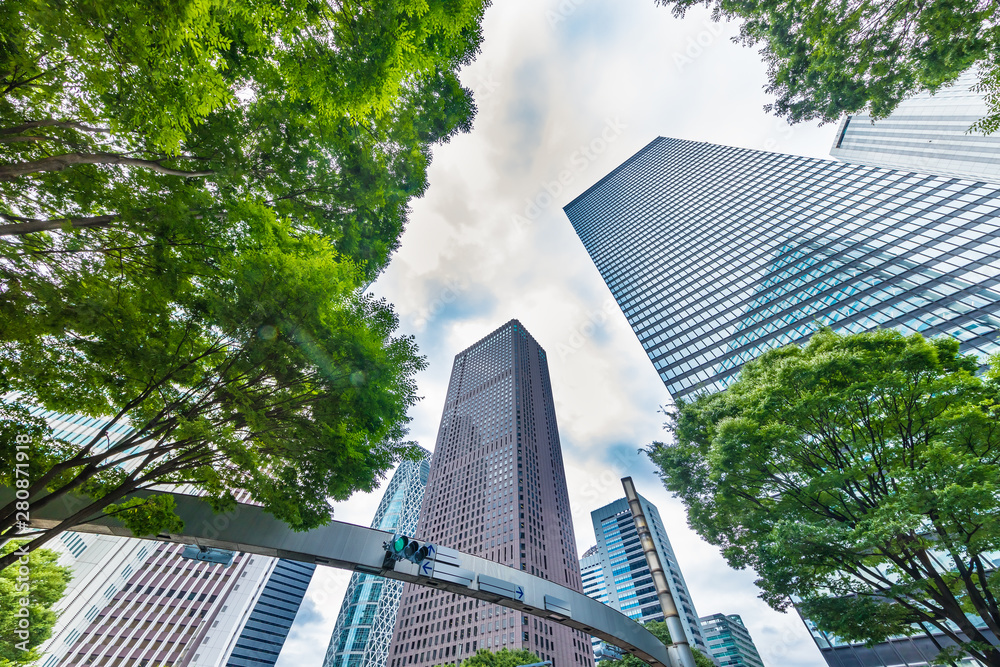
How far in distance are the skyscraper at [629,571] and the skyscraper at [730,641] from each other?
2927mm

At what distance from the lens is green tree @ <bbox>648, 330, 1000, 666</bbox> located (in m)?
6.93

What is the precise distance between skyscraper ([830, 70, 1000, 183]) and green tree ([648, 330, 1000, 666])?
5431cm

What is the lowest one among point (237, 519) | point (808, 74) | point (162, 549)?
point (237, 519)

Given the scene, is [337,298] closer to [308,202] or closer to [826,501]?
[308,202]

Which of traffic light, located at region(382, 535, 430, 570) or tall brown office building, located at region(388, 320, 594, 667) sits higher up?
tall brown office building, located at region(388, 320, 594, 667)

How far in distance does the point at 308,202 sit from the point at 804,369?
481 inches

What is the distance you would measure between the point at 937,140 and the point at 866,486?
71994 mm

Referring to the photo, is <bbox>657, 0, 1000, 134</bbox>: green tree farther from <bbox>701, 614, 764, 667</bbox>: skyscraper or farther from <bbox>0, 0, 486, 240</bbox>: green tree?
<bbox>701, 614, 764, 667</bbox>: skyscraper

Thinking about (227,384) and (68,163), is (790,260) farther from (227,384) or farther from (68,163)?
(68,163)

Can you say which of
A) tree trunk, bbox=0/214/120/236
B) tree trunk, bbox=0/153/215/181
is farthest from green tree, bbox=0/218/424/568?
tree trunk, bbox=0/153/215/181

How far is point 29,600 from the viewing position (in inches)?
531

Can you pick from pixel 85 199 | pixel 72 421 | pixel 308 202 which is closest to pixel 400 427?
pixel 308 202

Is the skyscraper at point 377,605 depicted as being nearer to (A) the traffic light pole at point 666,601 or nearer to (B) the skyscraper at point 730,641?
(A) the traffic light pole at point 666,601

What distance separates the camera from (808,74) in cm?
899
